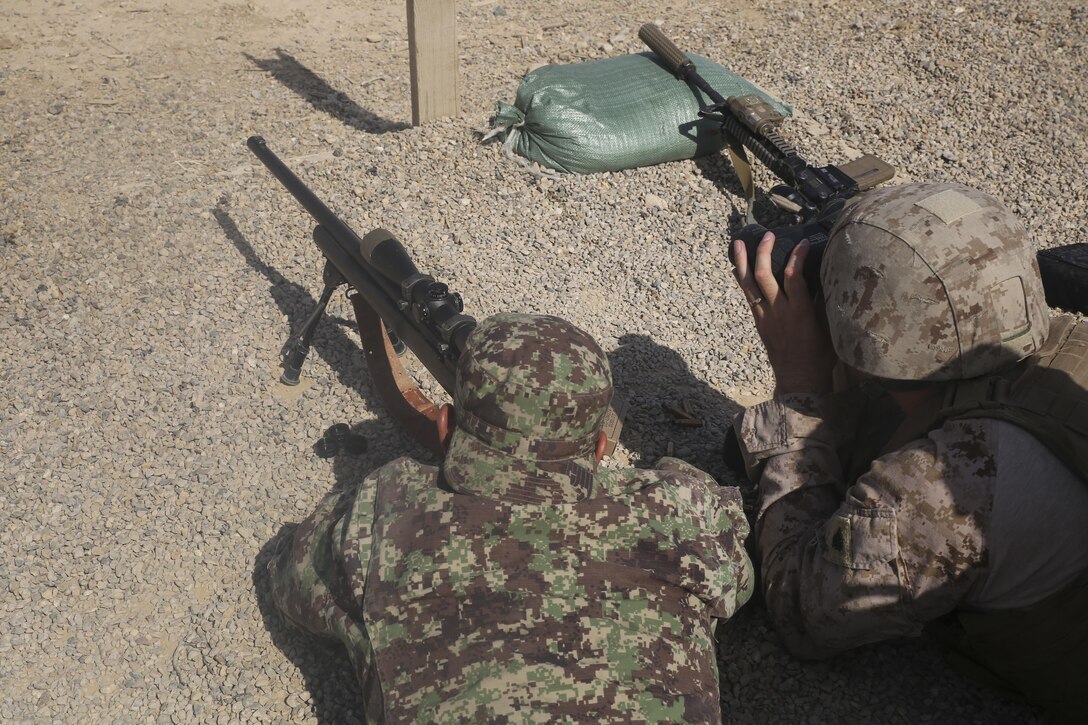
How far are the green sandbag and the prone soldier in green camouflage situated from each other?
3.03 metres

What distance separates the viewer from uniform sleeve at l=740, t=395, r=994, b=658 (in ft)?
7.73

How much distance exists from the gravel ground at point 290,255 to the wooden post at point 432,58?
0.41 feet

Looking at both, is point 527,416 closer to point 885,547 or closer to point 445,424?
point 445,424

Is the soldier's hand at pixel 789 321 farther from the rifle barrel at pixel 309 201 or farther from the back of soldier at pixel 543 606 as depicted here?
the rifle barrel at pixel 309 201

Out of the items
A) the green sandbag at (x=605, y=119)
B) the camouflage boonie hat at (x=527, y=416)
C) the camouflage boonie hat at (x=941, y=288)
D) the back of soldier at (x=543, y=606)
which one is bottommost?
the green sandbag at (x=605, y=119)

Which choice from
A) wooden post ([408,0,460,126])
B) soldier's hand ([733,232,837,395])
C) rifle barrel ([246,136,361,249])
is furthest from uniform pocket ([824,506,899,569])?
wooden post ([408,0,460,126])

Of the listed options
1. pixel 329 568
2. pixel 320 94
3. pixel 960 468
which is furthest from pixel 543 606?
pixel 320 94

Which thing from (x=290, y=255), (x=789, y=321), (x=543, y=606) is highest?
(x=789, y=321)

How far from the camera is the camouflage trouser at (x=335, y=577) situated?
237 centimetres

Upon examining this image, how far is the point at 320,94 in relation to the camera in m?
6.28

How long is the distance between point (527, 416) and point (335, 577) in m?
0.80

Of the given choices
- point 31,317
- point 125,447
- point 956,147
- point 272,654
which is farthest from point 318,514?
point 956,147

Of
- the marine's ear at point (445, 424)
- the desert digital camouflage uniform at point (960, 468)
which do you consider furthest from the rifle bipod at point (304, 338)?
the desert digital camouflage uniform at point (960, 468)

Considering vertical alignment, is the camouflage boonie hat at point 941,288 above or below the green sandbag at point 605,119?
above
